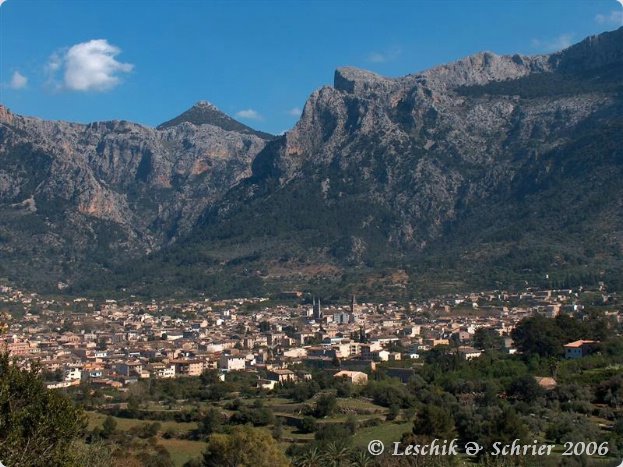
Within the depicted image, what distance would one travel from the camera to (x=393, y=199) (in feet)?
398

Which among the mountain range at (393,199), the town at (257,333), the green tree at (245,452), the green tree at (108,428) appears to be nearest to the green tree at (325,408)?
the green tree at (108,428)

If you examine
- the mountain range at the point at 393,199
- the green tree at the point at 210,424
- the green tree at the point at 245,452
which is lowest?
the green tree at the point at 210,424

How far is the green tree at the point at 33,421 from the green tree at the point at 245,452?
24.8ft

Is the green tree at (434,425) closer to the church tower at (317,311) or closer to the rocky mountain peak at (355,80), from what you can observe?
the church tower at (317,311)

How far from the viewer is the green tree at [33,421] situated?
13469 mm

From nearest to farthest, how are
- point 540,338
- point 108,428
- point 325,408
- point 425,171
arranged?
point 108,428
point 325,408
point 540,338
point 425,171

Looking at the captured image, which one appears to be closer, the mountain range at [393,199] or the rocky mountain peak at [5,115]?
the mountain range at [393,199]

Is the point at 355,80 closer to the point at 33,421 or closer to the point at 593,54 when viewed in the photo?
the point at 593,54

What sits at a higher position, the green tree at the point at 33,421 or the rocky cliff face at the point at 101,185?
the rocky cliff face at the point at 101,185

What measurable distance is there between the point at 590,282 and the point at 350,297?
929 inches

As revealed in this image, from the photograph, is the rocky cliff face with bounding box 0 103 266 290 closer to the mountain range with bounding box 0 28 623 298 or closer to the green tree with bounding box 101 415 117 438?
the mountain range with bounding box 0 28 623 298

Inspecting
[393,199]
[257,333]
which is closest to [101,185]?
[393,199]

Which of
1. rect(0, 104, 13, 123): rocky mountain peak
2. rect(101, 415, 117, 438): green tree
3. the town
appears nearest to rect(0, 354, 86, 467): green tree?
rect(101, 415, 117, 438): green tree

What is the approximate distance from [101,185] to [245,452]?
5760 inches
